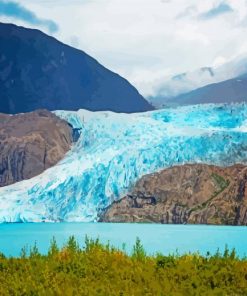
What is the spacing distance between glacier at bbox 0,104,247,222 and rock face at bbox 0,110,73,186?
16.4 metres

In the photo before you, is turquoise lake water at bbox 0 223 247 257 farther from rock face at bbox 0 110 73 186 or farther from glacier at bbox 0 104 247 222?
rock face at bbox 0 110 73 186

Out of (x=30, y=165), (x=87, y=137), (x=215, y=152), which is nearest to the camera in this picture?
(x=215, y=152)

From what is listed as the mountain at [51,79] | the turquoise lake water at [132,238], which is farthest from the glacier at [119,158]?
the mountain at [51,79]

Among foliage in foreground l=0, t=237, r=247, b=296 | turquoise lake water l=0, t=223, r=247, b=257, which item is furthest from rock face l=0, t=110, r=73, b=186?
foliage in foreground l=0, t=237, r=247, b=296

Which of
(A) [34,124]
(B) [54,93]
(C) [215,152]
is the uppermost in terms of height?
(B) [54,93]

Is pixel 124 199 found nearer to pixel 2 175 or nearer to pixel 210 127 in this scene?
pixel 210 127

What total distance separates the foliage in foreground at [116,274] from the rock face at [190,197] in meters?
49.9

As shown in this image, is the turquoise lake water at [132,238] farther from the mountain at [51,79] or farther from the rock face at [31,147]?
the mountain at [51,79]

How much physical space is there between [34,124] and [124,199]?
2181 centimetres

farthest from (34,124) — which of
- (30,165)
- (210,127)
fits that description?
(210,127)

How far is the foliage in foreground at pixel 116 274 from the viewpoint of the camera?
21.6 ft

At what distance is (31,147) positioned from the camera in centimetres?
7512

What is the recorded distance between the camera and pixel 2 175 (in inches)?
2990

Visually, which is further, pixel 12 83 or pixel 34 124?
pixel 12 83
